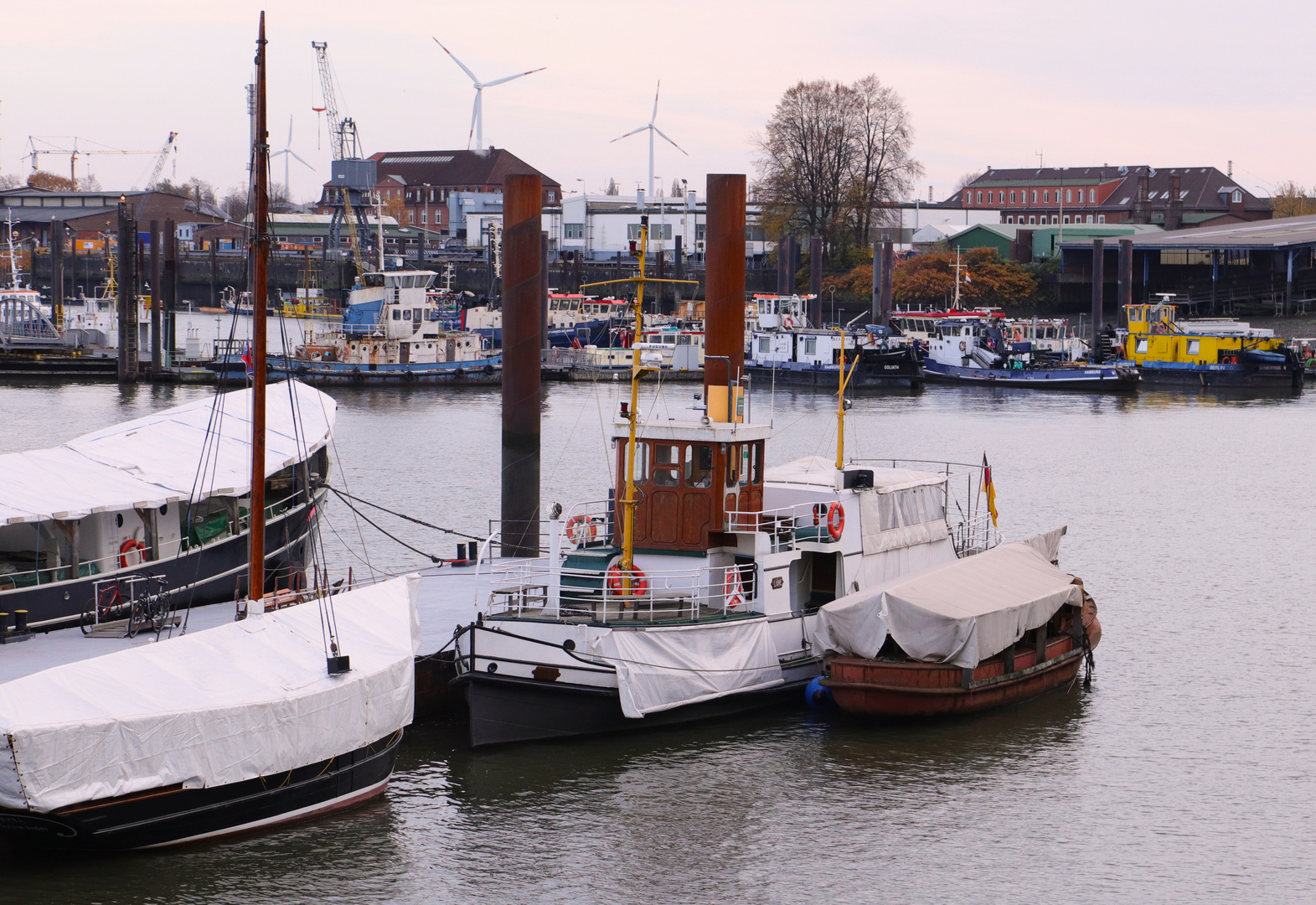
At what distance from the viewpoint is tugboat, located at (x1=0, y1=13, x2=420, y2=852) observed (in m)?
14.6

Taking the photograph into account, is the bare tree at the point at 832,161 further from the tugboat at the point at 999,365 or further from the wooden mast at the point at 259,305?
the wooden mast at the point at 259,305

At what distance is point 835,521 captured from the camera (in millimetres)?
22344

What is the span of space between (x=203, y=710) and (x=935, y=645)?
10350mm

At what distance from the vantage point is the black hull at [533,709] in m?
19.6

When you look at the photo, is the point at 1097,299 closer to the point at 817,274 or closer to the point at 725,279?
the point at 817,274

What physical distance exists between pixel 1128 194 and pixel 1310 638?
12942 centimetres

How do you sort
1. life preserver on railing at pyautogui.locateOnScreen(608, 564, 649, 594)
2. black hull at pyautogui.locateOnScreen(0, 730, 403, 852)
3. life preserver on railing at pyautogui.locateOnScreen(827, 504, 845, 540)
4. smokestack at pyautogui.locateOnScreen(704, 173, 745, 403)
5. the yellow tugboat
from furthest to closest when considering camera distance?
the yellow tugboat
smokestack at pyautogui.locateOnScreen(704, 173, 745, 403)
life preserver on railing at pyautogui.locateOnScreen(827, 504, 845, 540)
life preserver on railing at pyautogui.locateOnScreen(608, 564, 649, 594)
black hull at pyautogui.locateOnScreen(0, 730, 403, 852)

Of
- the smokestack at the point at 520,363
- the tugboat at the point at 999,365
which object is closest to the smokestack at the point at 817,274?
the tugboat at the point at 999,365

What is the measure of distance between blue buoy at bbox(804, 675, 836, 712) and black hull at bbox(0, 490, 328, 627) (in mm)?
8718

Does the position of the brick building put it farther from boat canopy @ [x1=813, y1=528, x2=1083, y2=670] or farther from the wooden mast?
the wooden mast

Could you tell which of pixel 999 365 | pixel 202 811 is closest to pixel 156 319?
pixel 999 365

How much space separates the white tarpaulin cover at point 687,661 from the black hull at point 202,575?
258 inches

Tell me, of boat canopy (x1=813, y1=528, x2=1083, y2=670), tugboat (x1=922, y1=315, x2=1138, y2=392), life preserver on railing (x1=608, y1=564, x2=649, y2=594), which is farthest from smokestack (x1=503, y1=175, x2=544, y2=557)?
tugboat (x1=922, y1=315, x2=1138, y2=392)

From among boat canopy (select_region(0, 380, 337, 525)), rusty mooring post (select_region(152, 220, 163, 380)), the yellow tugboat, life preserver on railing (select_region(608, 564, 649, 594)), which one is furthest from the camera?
the yellow tugboat
